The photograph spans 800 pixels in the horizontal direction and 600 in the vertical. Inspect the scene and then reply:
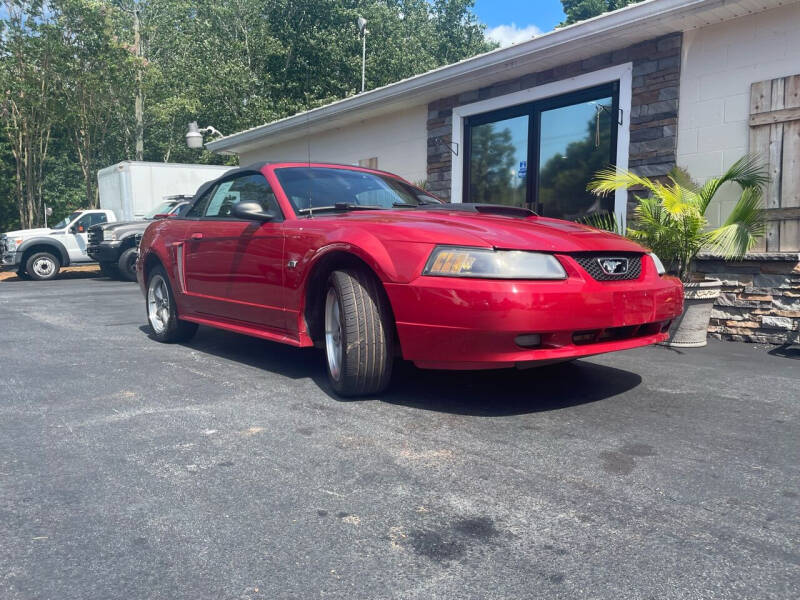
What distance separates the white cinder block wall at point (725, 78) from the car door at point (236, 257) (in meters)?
4.62

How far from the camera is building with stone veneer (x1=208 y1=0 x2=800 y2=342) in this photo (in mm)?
6008

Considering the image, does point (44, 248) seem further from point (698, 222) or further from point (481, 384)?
point (698, 222)

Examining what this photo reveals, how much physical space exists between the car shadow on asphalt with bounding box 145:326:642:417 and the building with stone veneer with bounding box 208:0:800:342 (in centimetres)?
257

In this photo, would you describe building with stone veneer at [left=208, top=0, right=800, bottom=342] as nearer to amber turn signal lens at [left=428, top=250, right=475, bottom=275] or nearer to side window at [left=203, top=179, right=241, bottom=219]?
amber turn signal lens at [left=428, top=250, right=475, bottom=275]

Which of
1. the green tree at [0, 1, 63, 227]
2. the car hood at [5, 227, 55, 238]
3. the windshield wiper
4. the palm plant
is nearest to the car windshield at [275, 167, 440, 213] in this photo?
the windshield wiper

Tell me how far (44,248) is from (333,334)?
14554mm

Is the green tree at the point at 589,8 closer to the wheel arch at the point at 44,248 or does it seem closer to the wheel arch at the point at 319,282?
the wheel arch at the point at 44,248

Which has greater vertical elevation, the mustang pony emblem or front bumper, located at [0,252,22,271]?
the mustang pony emblem

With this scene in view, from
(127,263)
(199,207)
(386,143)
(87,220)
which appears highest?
(386,143)

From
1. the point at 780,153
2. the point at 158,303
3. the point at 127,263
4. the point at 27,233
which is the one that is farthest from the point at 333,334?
the point at 27,233

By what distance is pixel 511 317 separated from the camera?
302cm

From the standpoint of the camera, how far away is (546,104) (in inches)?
322

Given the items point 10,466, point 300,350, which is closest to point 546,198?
point 300,350

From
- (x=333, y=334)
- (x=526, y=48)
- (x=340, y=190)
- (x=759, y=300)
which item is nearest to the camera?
(x=333, y=334)
